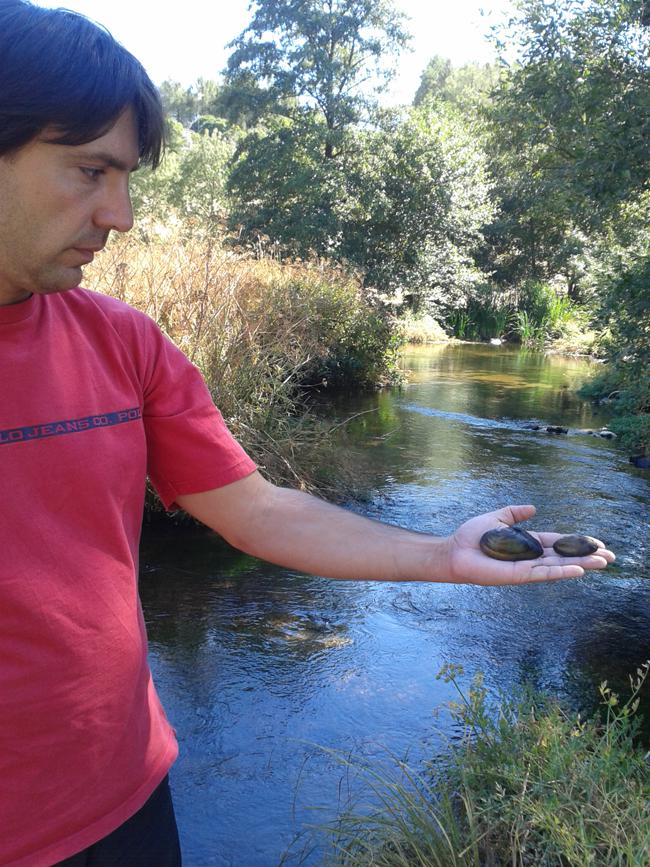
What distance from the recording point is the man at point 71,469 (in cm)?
121

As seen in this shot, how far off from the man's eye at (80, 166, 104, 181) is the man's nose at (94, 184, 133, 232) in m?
0.03

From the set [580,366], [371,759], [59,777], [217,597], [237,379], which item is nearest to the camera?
[59,777]

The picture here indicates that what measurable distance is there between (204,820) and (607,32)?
10623 mm

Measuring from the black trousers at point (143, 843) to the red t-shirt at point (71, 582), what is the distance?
26mm

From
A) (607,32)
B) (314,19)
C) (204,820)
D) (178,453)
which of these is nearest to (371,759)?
(204,820)

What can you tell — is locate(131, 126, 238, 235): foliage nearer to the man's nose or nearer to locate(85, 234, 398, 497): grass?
locate(85, 234, 398, 497): grass

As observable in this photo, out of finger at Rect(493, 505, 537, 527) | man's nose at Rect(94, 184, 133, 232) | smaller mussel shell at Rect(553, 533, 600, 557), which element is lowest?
smaller mussel shell at Rect(553, 533, 600, 557)

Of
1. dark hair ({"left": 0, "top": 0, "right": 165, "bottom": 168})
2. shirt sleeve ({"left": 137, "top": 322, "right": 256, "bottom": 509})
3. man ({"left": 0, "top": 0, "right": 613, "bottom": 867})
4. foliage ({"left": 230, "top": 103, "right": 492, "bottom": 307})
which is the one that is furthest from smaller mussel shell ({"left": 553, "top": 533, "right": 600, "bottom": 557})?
foliage ({"left": 230, "top": 103, "right": 492, "bottom": 307})

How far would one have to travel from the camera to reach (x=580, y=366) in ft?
67.9

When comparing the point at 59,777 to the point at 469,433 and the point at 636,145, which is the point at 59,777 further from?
the point at 469,433

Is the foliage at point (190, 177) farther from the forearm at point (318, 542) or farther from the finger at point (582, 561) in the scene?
the finger at point (582, 561)

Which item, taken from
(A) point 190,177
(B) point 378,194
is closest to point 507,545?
(B) point 378,194

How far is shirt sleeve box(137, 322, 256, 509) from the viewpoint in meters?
1.52

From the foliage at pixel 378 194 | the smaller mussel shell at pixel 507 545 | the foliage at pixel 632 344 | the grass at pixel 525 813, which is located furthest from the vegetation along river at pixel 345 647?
the foliage at pixel 378 194
